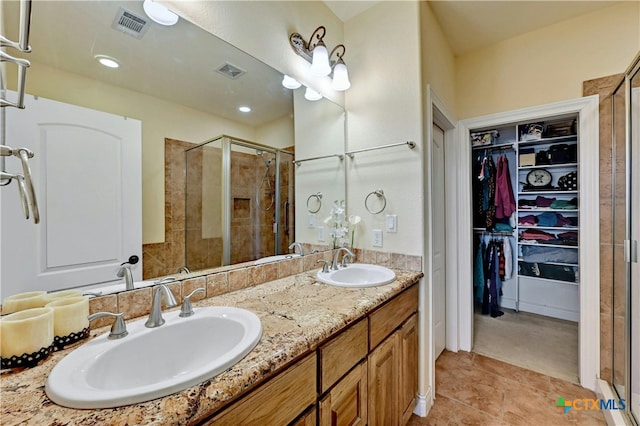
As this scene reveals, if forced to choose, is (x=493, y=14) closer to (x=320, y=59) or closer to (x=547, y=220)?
(x=320, y=59)

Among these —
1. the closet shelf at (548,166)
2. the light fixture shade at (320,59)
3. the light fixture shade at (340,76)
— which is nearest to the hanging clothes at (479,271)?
the closet shelf at (548,166)

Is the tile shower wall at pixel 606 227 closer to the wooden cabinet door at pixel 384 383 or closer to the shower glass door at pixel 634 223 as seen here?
the shower glass door at pixel 634 223

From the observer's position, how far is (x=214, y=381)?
0.61 metres

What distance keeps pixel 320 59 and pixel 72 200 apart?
1.54 meters

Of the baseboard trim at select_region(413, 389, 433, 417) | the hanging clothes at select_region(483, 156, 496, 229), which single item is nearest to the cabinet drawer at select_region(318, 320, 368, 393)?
the baseboard trim at select_region(413, 389, 433, 417)

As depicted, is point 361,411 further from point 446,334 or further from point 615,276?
point 615,276

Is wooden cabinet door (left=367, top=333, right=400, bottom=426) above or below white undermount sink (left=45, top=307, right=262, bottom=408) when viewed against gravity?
below

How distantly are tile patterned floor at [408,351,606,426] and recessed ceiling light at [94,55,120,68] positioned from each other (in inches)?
94.5

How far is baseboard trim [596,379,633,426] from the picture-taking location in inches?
58.2

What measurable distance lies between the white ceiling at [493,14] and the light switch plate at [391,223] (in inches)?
61.8

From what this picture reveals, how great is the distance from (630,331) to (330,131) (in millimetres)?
2352

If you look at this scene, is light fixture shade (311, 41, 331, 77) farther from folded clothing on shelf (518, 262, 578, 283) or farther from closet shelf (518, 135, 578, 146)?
folded clothing on shelf (518, 262, 578, 283)

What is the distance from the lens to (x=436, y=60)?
2.04m

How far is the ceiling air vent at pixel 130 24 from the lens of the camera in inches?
40.2
